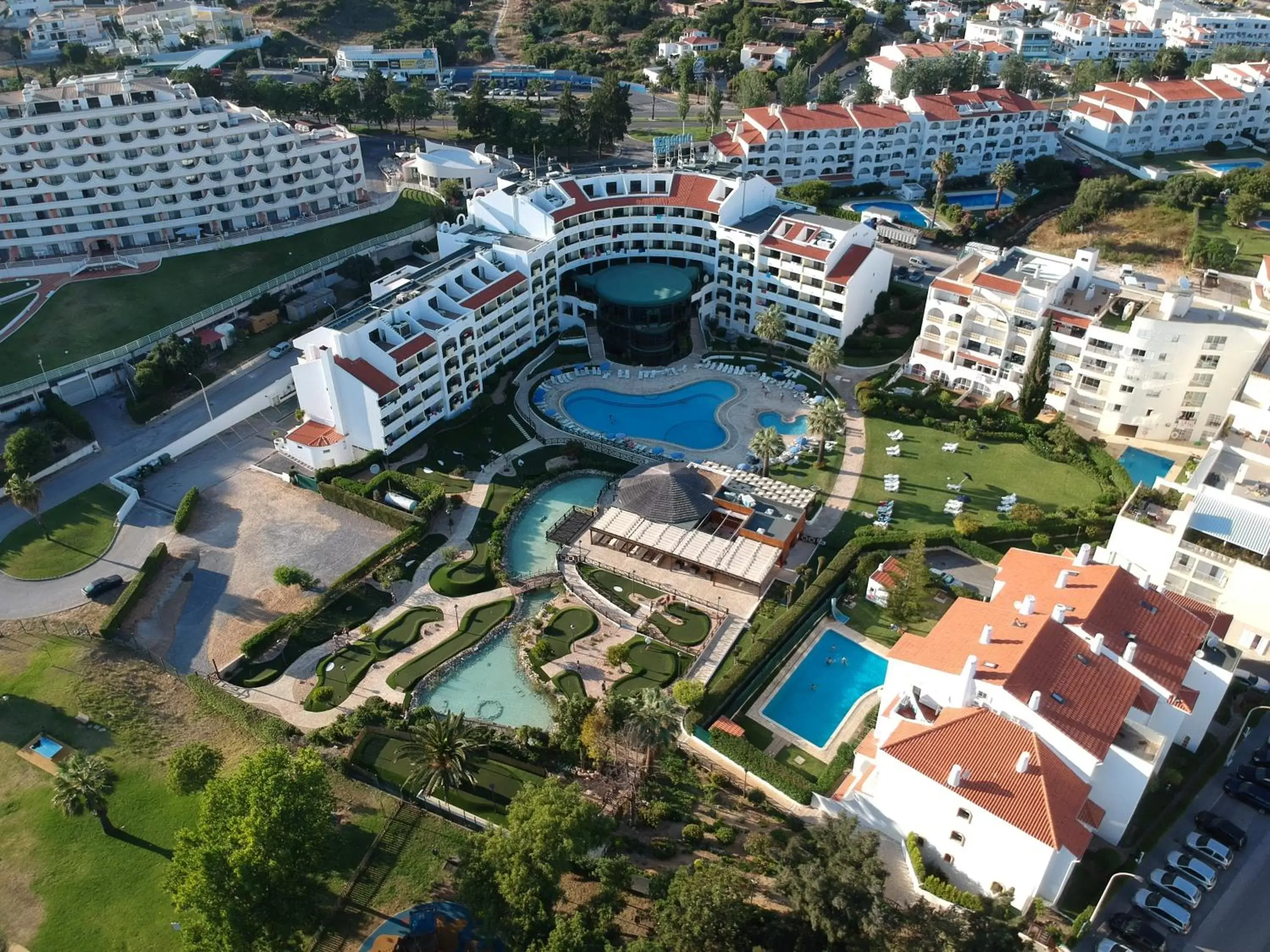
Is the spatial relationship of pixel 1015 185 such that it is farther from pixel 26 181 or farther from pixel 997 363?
pixel 26 181

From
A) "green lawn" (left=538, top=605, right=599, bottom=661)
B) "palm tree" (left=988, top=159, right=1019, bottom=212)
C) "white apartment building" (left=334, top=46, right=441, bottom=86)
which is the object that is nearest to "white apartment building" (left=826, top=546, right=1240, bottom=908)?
"green lawn" (left=538, top=605, right=599, bottom=661)

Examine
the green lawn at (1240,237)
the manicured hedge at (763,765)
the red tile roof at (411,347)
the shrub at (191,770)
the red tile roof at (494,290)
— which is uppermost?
the red tile roof at (494,290)

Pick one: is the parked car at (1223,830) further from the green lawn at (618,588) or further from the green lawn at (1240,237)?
the green lawn at (1240,237)

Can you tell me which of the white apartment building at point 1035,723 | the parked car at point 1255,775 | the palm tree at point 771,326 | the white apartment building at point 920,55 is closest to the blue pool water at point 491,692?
the white apartment building at point 1035,723

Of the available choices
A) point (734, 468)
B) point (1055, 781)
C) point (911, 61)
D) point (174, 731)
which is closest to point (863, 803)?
point (1055, 781)

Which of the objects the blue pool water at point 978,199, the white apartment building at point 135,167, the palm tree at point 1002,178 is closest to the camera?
the white apartment building at point 135,167

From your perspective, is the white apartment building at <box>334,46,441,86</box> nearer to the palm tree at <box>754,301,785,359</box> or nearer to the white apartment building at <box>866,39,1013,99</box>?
the white apartment building at <box>866,39,1013,99</box>

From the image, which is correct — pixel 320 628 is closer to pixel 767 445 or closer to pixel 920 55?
pixel 767 445
